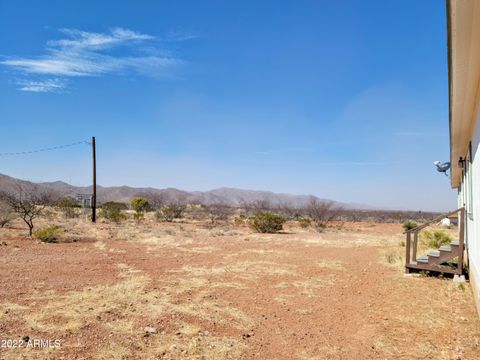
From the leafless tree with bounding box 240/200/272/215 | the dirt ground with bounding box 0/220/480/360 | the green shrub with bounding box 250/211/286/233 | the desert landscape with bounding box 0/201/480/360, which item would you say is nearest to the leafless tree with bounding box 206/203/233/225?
the leafless tree with bounding box 240/200/272/215

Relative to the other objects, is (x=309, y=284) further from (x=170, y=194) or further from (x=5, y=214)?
(x=170, y=194)

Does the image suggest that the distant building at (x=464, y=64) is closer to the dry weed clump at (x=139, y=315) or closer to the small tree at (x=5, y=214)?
the dry weed clump at (x=139, y=315)

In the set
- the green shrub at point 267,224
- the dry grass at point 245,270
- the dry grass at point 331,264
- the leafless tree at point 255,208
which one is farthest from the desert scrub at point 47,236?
the leafless tree at point 255,208

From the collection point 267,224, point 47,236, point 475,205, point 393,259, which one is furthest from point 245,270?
point 267,224

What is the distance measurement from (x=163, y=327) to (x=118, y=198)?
117028 millimetres

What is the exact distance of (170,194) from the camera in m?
133

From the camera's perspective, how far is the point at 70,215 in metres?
30.8

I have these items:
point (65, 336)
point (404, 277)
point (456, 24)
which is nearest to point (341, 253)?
point (404, 277)

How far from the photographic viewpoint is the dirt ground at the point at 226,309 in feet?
16.2

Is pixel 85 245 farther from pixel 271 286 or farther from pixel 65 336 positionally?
pixel 65 336

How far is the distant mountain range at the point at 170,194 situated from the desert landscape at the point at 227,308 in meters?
64.1

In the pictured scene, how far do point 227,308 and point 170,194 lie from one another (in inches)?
5044

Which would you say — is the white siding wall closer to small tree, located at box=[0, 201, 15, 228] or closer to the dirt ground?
the dirt ground

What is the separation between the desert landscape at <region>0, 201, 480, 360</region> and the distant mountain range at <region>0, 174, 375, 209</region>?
64.1m
